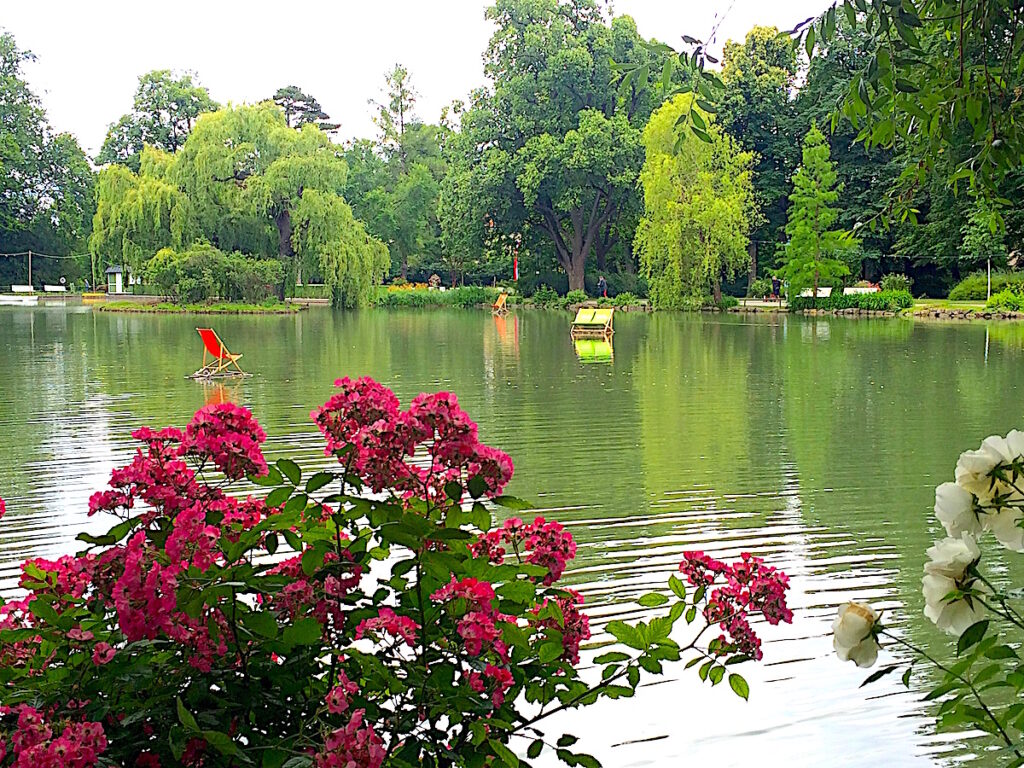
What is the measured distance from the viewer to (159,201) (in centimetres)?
3878

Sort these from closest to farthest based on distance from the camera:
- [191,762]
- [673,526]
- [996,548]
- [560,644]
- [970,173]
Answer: [191,762] → [560,644] → [970,173] → [996,548] → [673,526]

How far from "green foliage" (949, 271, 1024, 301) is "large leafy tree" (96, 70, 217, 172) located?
3756 cm

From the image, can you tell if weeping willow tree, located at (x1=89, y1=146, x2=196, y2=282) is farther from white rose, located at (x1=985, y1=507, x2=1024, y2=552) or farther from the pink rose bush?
white rose, located at (x1=985, y1=507, x2=1024, y2=552)

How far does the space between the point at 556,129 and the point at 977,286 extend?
60.8 ft

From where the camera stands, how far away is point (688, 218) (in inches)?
1436

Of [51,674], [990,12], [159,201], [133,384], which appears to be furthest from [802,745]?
[159,201]

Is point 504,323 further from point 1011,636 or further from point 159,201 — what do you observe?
point 1011,636

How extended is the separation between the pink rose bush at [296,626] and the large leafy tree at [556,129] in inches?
1686

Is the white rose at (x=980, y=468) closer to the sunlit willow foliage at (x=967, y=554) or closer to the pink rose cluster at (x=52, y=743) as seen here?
the sunlit willow foliage at (x=967, y=554)

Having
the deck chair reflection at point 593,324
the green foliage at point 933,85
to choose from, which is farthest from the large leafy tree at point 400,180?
Result: the green foliage at point 933,85

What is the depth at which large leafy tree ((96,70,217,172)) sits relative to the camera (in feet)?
189

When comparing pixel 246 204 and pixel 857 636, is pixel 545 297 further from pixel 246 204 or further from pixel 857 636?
pixel 857 636

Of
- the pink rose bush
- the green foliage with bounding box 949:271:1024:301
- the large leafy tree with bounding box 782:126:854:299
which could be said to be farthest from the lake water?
the large leafy tree with bounding box 782:126:854:299

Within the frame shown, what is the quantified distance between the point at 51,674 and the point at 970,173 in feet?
7.05
